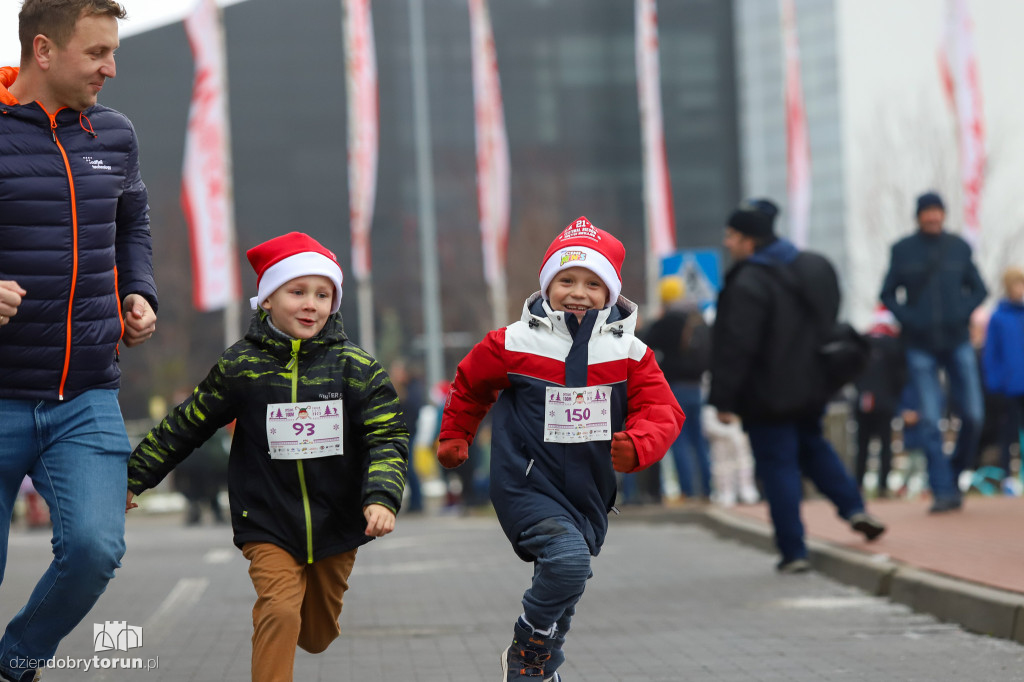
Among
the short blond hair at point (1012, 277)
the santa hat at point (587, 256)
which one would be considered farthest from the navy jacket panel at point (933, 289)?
the santa hat at point (587, 256)

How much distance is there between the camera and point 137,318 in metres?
4.91

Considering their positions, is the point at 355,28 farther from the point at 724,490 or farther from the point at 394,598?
the point at 394,598

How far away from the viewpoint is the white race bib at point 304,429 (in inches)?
192

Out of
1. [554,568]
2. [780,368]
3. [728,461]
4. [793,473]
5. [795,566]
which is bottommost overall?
[728,461]

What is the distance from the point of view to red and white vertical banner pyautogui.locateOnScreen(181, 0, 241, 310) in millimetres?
23141

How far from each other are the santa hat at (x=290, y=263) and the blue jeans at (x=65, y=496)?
2.22 feet

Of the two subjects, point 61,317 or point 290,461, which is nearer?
point 61,317

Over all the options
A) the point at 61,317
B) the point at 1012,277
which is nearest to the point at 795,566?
the point at 1012,277

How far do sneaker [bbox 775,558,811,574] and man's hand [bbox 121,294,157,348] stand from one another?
19.4 ft

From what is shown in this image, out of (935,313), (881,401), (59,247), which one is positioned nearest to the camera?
(59,247)

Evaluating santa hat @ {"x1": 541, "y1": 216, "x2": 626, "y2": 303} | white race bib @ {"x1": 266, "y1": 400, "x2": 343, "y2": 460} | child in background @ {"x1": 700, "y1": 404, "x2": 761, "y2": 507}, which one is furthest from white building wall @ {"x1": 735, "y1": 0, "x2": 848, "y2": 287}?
white race bib @ {"x1": 266, "y1": 400, "x2": 343, "y2": 460}

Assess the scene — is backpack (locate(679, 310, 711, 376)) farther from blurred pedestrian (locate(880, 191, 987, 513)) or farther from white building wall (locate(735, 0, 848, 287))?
white building wall (locate(735, 0, 848, 287))

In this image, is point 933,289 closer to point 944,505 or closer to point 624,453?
point 944,505

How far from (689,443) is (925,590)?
25.2ft
